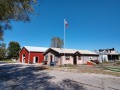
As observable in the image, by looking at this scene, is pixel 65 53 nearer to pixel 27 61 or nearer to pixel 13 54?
pixel 27 61

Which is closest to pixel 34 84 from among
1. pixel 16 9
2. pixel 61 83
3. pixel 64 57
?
pixel 61 83

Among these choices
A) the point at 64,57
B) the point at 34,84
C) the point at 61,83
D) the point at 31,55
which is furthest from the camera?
the point at 31,55

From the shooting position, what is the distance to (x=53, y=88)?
388 inches

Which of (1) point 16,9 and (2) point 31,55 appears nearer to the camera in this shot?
(1) point 16,9

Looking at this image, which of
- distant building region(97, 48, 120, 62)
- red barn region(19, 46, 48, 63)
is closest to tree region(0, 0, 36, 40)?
red barn region(19, 46, 48, 63)

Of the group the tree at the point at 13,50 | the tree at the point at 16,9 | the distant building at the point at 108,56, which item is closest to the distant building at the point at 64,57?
the distant building at the point at 108,56

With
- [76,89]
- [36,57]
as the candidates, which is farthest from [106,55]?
[76,89]

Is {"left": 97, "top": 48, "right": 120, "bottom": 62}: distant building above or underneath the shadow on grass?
above

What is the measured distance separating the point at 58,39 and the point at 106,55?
3580 cm

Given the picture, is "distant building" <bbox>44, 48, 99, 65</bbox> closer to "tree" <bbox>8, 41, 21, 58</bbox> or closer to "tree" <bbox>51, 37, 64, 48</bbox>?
"tree" <bbox>8, 41, 21, 58</bbox>

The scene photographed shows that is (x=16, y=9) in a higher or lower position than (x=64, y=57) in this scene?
higher

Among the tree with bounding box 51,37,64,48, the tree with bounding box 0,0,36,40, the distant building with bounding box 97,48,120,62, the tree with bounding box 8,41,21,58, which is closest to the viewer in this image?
the tree with bounding box 0,0,36,40

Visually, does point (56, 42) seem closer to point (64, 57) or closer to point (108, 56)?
point (108, 56)

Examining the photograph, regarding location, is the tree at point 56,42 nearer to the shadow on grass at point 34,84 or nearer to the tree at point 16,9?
the shadow on grass at point 34,84
